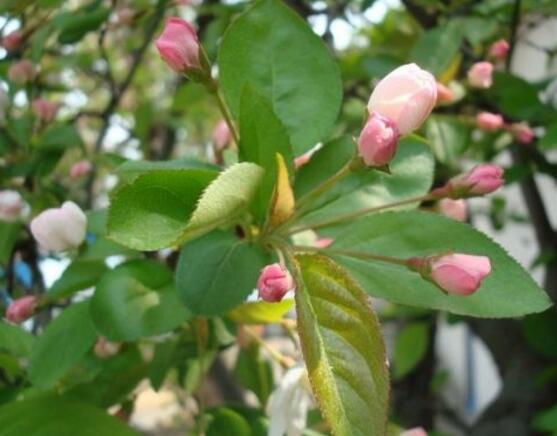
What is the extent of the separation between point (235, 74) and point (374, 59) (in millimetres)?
568

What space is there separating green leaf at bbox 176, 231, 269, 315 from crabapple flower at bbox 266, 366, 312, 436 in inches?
6.3

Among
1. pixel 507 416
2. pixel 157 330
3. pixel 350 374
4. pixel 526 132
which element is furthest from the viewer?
pixel 507 416

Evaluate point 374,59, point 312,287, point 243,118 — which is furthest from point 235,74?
point 374,59

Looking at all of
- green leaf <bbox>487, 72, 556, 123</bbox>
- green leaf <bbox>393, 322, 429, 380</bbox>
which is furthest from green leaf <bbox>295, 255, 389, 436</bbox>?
green leaf <bbox>393, 322, 429, 380</bbox>

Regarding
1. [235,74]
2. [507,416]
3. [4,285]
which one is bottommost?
[507,416]

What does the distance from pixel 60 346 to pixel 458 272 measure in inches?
14.5

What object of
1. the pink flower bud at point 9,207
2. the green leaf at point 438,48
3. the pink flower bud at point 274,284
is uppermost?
the pink flower bud at point 274,284

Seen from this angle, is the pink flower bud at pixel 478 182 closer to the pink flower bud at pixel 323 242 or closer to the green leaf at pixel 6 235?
the pink flower bud at pixel 323 242

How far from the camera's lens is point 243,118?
68 cm

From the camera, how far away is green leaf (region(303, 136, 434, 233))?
2.59ft

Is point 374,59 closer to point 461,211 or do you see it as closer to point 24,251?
point 461,211

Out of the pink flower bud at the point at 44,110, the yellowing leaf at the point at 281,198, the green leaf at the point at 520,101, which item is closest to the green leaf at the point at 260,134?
the yellowing leaf at the point at 281,198

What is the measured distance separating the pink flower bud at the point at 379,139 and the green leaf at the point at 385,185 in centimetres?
15

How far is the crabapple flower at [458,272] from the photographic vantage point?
2.00 feet
